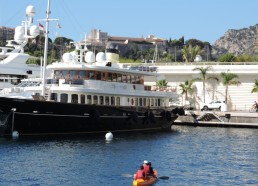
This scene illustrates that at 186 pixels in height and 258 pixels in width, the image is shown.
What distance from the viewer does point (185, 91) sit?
69562 millimetres

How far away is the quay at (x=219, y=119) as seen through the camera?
5519 cm

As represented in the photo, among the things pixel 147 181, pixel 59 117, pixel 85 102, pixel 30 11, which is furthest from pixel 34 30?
pixel 147 181

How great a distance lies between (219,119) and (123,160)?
2894cm

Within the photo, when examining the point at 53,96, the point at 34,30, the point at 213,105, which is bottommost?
the point at 213,105

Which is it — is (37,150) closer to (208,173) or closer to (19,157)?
(19,157)

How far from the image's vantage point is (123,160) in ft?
95.9

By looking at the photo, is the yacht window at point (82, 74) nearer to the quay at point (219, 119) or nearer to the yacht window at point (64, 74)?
the yacht window at point (64, 74)

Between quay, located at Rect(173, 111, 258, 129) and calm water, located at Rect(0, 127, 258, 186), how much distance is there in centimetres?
1302

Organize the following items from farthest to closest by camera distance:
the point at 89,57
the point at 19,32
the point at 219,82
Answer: the point at 219,82
the point at 19,32
the point at 89,57

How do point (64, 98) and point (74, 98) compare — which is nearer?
point (64, 98)

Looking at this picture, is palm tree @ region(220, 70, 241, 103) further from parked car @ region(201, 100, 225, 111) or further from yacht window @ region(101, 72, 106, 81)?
yacht window @ region(101, 72, 106, 81)

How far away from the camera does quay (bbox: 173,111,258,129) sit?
181ft

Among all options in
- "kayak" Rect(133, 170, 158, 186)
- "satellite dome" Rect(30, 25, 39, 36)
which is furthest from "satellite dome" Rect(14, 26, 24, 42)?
"kayak" Rect(133, 170, 158, 186)

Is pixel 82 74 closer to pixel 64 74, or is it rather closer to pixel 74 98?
pixel 64 74
